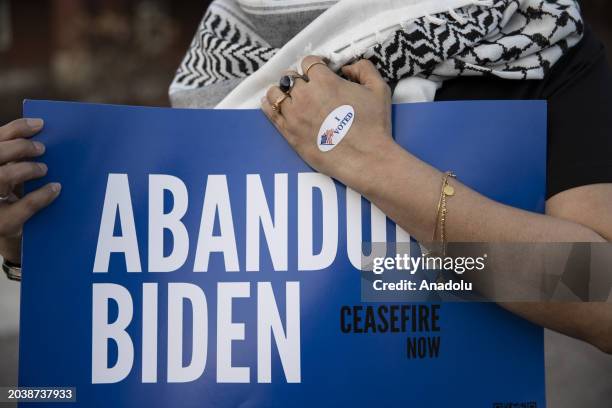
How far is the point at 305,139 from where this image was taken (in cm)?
104

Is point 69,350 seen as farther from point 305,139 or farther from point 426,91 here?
point 426,91

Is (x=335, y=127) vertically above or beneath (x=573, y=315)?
above

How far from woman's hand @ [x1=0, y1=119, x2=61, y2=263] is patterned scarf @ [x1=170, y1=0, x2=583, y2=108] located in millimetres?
311

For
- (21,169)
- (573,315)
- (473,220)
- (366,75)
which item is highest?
(366,75)

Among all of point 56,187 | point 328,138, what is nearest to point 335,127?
point 328,138

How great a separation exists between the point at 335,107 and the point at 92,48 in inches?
180

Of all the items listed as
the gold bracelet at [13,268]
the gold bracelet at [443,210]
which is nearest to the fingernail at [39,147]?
the gold bracelet at [13,268]

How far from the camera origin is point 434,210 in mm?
983

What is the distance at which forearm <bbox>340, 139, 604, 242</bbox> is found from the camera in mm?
966

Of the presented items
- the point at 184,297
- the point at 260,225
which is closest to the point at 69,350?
the point at 184,297

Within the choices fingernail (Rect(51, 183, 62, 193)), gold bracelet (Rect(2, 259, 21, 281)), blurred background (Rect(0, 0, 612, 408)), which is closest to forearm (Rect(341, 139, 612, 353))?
fingernail (Rect(51, 183, 62, 193))

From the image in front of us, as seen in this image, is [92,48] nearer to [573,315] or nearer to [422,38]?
[422,38]

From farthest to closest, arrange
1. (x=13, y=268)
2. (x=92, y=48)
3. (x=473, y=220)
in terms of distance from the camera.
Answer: (x=92, y=48), (x=13, y=268), (x=473, y=220)

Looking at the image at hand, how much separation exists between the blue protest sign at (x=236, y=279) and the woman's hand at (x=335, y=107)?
1.4 inches
